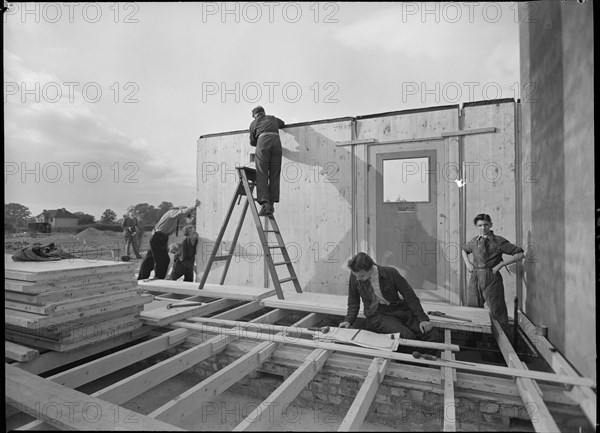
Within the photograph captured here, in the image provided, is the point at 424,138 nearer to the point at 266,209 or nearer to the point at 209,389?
the point at 266,209

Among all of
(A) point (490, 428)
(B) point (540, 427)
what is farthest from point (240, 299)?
(B) point (540, 427)

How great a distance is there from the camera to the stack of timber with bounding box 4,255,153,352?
87.0 inches

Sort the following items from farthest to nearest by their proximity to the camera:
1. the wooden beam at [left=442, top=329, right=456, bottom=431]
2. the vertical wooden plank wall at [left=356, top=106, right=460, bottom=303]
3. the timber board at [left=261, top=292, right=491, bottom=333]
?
the vertical wooden plank wall at [left=356, top=106, right=460, bottom=303] < the timber board at [left=261, top=292, right=491, bottom=333] < the wooden beam at [left=442, top=329, right=456, bottom=431]

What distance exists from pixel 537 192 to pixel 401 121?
189 centimetres

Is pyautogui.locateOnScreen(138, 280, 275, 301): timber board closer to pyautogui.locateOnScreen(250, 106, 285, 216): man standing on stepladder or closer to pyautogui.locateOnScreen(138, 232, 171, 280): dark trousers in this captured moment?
pyautogui.locateOnScreen(138, 232, 171, 280): dark trousers

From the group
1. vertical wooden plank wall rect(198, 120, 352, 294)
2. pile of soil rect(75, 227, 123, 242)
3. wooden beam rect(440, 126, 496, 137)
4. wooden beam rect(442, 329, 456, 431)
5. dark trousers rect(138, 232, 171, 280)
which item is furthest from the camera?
dark trousers rect(138, 232, 171, 280)

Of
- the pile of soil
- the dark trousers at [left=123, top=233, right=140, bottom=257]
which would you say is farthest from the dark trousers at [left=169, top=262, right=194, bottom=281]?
the pile of soil

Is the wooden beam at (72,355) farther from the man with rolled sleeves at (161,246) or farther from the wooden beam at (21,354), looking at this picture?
the man with rolled sleeves at (161,246)

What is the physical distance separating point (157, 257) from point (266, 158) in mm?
2513

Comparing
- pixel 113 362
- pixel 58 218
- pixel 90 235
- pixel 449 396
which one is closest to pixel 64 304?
pixel 113 362

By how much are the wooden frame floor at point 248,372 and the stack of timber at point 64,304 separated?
0.13 meters

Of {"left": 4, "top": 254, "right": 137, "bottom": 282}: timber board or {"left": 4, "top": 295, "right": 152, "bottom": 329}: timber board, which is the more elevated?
{"left": 4, "top": 254, "right": 137, "bottom": 282}: timber board

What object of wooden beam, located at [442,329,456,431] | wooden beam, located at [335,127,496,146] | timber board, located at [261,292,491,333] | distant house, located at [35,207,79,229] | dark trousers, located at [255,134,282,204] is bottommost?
wooden beam, located at [442,329,456,431]

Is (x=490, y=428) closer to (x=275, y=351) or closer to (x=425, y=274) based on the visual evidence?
(x=275, y=351)
